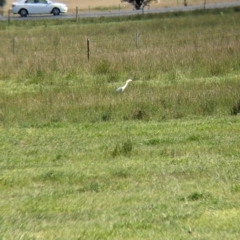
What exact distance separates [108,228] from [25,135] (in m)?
6.22

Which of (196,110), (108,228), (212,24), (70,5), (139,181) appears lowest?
(70,5)

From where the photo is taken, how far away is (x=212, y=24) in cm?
3544

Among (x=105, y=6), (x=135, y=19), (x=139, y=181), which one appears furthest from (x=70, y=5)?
(x=139, y=181)

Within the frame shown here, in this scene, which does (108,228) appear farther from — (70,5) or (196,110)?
(70,5)

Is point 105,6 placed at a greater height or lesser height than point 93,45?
lesser

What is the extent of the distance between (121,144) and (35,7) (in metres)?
48.1

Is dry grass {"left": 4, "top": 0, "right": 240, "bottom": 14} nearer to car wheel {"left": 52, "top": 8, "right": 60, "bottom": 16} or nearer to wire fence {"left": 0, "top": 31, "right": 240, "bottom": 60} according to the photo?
car wheel {"left": 52, "top": 8, "right": 60, "bottom": 16}

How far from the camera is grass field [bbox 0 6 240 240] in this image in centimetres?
645

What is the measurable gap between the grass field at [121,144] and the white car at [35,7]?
3361 cm

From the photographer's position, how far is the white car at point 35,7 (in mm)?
57297

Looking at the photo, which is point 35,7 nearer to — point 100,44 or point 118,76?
point 100,44

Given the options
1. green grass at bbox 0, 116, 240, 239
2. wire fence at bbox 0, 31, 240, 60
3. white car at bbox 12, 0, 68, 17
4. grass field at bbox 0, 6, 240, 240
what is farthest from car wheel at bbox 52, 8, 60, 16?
green grass at bbox 0, 116, 240, 239

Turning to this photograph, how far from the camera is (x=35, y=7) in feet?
188

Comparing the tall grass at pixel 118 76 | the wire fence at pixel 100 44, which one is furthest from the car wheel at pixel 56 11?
the wire fence at pixel 100 44
